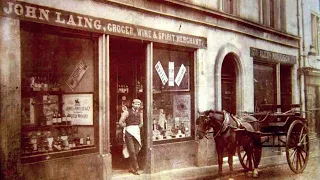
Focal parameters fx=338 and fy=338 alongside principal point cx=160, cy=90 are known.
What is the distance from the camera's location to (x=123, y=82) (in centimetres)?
834

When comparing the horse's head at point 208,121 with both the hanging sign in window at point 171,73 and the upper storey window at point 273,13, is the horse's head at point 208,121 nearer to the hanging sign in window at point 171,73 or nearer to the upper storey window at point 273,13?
the hanging sign in window at point 171,73

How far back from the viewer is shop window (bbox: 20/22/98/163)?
19.7 feet

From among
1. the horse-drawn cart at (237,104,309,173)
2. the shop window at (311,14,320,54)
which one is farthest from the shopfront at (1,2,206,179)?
the shop window at (311,14,320,54)

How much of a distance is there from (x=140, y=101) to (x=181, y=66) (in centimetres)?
183

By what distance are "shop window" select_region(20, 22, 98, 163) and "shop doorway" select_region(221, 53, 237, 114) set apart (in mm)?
5045

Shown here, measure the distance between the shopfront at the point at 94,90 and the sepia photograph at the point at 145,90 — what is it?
0.02m

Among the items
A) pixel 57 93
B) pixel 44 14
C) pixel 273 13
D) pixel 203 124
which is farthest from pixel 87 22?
pixel 273 13

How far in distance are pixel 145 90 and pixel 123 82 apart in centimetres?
58

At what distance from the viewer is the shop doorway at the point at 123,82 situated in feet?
27.0

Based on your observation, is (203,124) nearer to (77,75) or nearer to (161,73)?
(161,73)

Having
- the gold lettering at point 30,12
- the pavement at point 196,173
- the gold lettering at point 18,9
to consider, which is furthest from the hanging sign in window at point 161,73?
the gold lettering at point 18,9

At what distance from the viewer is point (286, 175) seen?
820 centimetres

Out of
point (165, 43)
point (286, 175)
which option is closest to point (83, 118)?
point (165, 43)

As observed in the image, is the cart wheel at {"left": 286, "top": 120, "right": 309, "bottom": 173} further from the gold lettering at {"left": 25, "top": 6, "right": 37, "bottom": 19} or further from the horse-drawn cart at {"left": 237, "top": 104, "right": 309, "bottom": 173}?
the gold lettering at {"left": 25, "top": 6, "right": 37, "bottom": 19}
